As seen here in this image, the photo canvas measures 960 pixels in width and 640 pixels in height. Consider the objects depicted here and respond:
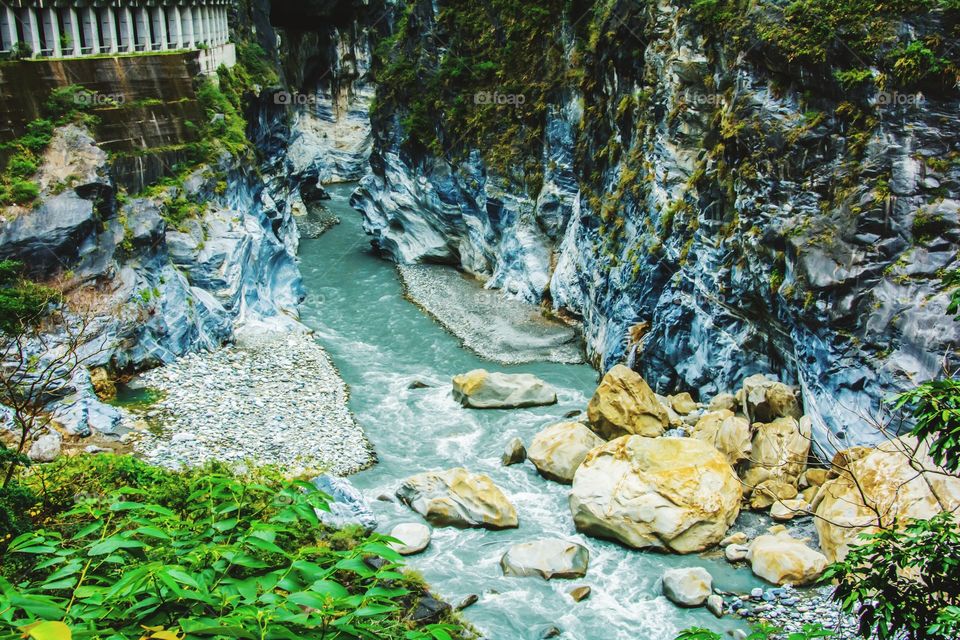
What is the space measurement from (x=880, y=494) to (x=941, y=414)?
10433mm

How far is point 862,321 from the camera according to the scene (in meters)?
16.6

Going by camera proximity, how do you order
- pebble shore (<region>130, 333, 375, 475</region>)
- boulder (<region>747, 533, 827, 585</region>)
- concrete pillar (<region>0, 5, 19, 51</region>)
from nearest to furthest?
boulder (<region>747, 533, 827, 585</region>) → pebble shore (<region>130, 333, 375, 475</region>) → concrete pillar (<region>0, 5, 19, 51</region>)

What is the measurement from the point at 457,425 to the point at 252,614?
60.9ft

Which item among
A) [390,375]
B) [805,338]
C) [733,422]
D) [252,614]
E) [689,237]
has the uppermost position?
[252,614]

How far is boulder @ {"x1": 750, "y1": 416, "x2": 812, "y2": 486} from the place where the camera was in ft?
55.0

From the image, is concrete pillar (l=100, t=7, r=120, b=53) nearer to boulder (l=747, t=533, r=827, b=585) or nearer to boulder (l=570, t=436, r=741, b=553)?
boulder (l=570, t=436, r=741, b=553)

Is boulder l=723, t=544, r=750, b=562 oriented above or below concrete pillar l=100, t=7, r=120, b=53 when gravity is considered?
below

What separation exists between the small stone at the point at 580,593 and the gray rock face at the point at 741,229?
584cm

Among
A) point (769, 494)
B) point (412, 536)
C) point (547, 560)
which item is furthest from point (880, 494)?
point (412, 536)

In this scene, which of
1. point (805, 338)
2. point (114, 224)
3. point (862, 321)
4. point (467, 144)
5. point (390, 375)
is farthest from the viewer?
point (467, 144)

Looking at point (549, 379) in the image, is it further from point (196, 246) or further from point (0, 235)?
point (0, 235)

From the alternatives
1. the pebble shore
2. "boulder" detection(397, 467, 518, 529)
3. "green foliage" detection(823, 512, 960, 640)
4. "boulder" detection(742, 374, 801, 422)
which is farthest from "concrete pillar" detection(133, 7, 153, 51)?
"green foliage" detection(823, 512, 960, 640)

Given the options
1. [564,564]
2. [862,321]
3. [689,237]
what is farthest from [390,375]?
[862,321]

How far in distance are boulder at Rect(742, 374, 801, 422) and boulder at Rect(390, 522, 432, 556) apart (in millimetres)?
8292
